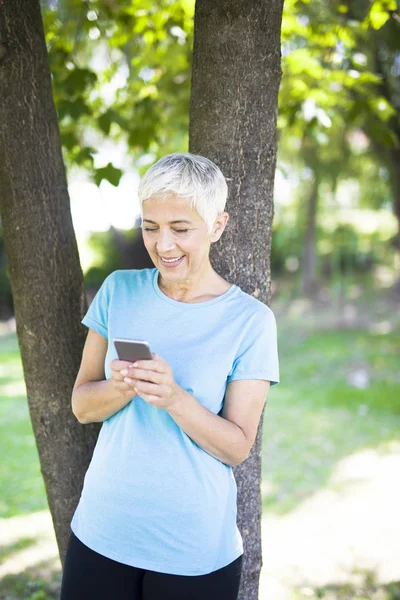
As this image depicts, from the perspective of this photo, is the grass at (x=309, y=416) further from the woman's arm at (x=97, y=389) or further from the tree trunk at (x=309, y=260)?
the woman's arm at (x=97, y=389)

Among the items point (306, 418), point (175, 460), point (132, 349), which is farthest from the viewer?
point (306, 418)

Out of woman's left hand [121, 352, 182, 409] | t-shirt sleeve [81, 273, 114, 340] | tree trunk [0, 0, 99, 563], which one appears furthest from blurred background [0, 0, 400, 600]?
woman's left hand [121, 352, 182, 409]

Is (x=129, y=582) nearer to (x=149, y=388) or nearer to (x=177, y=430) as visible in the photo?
(x=177, y=430)

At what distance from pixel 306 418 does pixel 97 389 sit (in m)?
5.53

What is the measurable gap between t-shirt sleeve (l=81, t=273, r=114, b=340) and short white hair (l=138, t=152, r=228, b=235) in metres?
0.28

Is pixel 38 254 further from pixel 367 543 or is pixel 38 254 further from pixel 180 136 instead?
pixel 180 136

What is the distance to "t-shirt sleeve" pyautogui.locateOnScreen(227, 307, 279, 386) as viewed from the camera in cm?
164

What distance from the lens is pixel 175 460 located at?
5.30ft

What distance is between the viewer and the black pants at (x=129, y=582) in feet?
5.30

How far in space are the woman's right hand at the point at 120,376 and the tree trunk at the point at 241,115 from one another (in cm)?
74

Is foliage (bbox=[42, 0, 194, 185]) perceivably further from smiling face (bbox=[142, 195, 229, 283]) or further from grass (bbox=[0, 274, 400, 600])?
grass (bbox=[0, 274, 400, 600])

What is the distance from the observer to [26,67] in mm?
2213

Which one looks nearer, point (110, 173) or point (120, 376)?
point (120, 376)

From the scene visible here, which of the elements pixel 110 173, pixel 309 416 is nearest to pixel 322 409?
pixel 309 416
